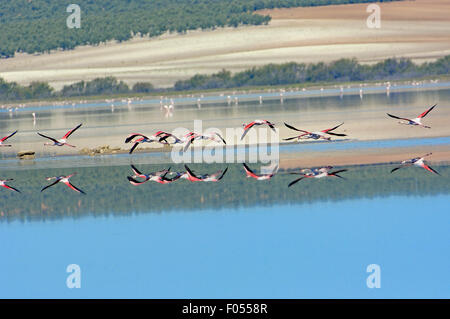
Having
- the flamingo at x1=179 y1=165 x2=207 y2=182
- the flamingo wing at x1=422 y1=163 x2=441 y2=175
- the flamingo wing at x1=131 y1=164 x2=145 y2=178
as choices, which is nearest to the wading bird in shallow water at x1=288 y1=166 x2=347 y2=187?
the flamingo wing at x1=422 y1=163 x2=441 y2=175

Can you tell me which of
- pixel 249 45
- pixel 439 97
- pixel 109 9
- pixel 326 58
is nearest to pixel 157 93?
pixel 326 58

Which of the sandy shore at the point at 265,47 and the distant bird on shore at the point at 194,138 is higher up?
the sandy shore at the point at 265,47

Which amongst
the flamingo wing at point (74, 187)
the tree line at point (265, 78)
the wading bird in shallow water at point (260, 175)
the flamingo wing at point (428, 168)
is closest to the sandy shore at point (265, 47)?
the tree line at point (265, 78)

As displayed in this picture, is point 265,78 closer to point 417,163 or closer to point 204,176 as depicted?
point 417,163

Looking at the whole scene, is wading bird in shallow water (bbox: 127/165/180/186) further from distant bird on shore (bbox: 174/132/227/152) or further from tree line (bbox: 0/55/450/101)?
tree line (bbox: 0/55/450/101)

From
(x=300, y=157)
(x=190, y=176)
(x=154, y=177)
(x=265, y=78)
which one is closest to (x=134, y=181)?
(x=154, y=177)

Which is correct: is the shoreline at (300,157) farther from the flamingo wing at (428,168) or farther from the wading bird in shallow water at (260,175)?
the flamingo wing at (428,168)

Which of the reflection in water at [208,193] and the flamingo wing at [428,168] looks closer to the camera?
the reflection in water at [208,193]
